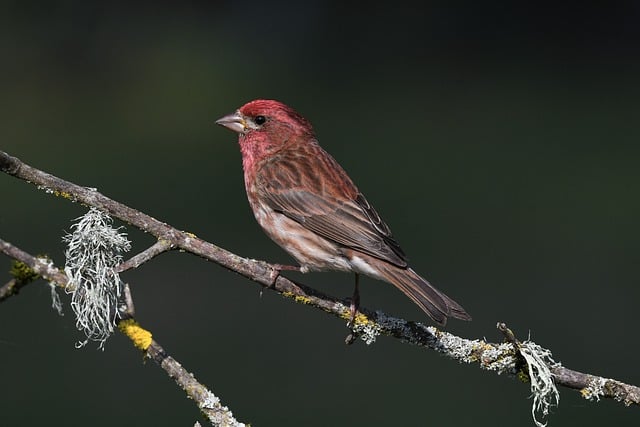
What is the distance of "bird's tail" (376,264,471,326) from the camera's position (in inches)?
162

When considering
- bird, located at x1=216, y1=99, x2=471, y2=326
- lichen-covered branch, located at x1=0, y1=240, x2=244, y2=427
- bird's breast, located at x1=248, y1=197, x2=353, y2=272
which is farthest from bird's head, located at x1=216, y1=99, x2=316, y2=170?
lichen-covered branch, located at x1=0, y1=240, x2=244, y2=427

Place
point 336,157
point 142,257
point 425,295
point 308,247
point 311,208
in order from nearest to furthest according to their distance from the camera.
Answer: point 142,257
point 425,295
point 308,247
point 311,208
point 336,157

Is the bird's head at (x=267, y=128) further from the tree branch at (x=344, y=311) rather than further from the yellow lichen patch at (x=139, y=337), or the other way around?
the yellow lichen patch at (x=139, y=337)

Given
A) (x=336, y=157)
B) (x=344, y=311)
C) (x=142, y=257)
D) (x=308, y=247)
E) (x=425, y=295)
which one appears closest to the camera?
(x=142, y=257)

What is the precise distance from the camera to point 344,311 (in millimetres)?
3703

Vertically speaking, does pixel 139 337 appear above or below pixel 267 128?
below

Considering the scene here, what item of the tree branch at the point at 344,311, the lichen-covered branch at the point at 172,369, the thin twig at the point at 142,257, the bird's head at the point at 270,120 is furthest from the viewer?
the bird's head at the point at 270,120

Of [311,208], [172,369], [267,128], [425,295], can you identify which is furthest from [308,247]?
[172,369]

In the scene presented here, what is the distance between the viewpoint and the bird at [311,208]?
4500mm

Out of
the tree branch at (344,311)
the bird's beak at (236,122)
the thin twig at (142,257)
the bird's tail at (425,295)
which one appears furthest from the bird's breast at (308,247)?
the thin twig at (142,257)

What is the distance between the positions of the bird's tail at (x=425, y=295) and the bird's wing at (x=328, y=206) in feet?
0.14

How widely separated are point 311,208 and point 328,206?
8 cm

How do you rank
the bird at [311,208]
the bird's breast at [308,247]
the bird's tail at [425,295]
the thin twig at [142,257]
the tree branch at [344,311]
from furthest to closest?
1. the bird's breast at [308,247]
2. the bird at [311,208]
3. the bird's tail at [425,295]
4. the tree branch at [344,311]
5. the thin twig at [142,257]

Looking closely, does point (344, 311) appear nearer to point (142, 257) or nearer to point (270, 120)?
point (142, 257)
